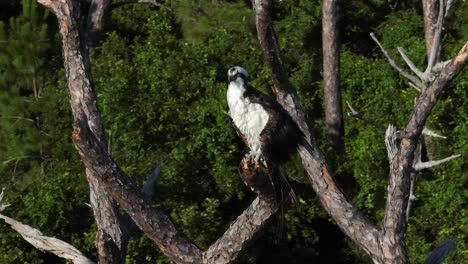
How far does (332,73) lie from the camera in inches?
538

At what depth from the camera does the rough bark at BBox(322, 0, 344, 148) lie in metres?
13.7

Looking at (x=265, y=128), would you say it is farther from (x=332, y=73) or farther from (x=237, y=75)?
(x=332, y=73)

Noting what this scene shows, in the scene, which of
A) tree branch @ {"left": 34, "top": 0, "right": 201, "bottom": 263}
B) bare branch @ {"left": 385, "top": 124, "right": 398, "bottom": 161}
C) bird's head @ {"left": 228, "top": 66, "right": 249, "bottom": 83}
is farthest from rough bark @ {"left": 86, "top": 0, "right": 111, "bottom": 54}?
bare branch @ {"left": 385, "top": 124, "right": 398, "bottom": 161}

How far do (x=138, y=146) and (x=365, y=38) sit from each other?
591cm

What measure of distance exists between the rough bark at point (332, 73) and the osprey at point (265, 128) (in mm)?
7207

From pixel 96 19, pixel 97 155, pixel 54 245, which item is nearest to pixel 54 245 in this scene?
pixel 54 245

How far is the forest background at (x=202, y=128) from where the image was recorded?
1067 cm

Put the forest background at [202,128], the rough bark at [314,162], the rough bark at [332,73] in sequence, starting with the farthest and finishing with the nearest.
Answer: the rough bark at [332,73] → the forest background at [202,128] → the rough bark at [314,162]

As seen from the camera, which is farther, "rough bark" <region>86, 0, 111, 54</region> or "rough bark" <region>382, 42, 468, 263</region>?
"rough bark" <region>86, 0, 111, 54</region>

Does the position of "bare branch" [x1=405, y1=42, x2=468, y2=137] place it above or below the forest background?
above

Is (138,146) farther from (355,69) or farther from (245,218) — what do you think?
(245,218)

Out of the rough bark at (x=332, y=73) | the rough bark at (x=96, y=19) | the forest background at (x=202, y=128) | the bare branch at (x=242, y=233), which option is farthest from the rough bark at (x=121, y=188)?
the rough bark at (x=96, y=19)

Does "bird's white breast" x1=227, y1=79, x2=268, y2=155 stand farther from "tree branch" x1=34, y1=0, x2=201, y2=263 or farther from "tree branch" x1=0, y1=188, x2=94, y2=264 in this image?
"tree branch" x1=0, y1=188, x2=94, y2=264

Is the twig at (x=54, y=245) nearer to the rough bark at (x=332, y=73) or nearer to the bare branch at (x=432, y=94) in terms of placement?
the bare branch at (x=432, y=94)
